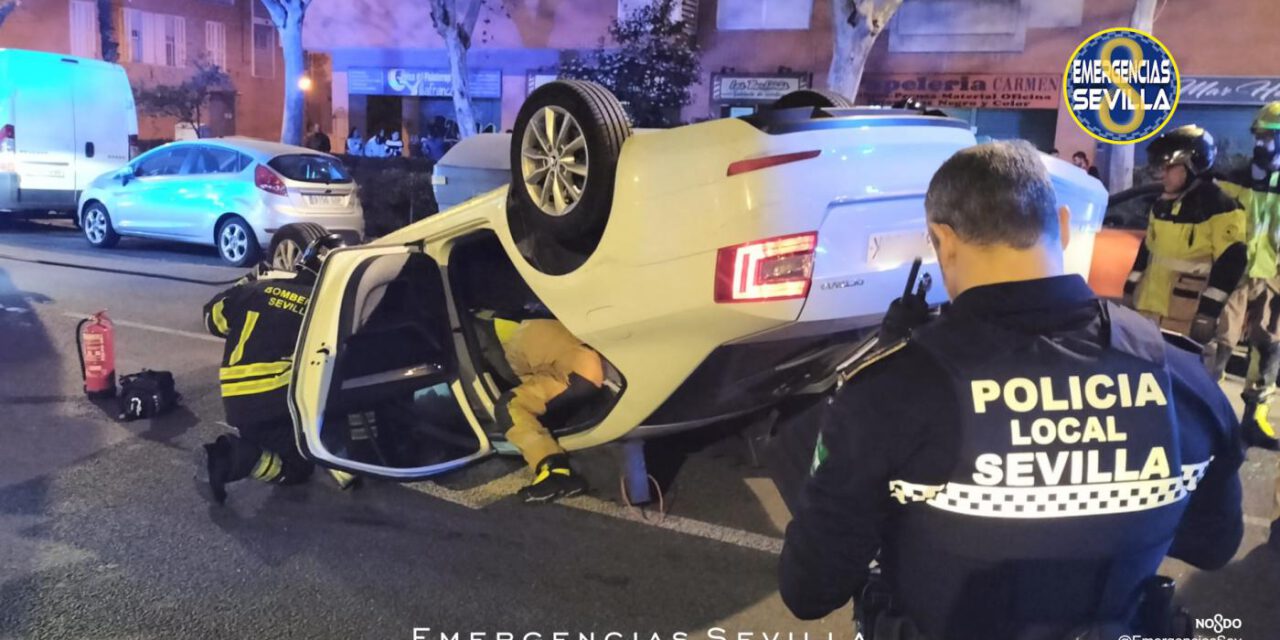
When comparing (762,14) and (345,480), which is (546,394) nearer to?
(345,480)

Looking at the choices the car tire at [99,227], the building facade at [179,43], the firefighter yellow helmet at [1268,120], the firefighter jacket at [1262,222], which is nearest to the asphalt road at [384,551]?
the firefighter jacket at [1262,222]

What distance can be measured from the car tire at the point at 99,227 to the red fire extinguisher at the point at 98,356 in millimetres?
8203

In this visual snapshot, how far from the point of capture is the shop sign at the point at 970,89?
18703 mm

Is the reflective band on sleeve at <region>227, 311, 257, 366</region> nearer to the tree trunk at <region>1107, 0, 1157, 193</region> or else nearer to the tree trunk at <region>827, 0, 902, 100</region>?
the tree trunk at <region>827, 0, 902, 100</region>

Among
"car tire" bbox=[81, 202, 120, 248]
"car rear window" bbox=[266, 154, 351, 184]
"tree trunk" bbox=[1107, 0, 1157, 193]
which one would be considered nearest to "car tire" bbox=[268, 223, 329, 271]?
"car rear window" bbox=[266, 154, 351, 184]

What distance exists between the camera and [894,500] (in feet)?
5.19

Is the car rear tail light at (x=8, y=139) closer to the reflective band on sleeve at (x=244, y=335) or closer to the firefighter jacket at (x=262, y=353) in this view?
the firefighter jacket at (x=262, y=353)

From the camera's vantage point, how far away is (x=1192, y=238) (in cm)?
513

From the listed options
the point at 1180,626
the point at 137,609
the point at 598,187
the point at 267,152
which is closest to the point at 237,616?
the point at 137,609

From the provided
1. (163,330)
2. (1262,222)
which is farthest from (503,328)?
(163,330)

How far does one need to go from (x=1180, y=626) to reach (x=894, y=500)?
578mm

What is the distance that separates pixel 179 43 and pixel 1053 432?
35.1m

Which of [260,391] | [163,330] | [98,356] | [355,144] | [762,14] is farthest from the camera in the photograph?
[355,144]

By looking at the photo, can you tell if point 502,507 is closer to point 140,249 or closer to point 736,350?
point 736,350
